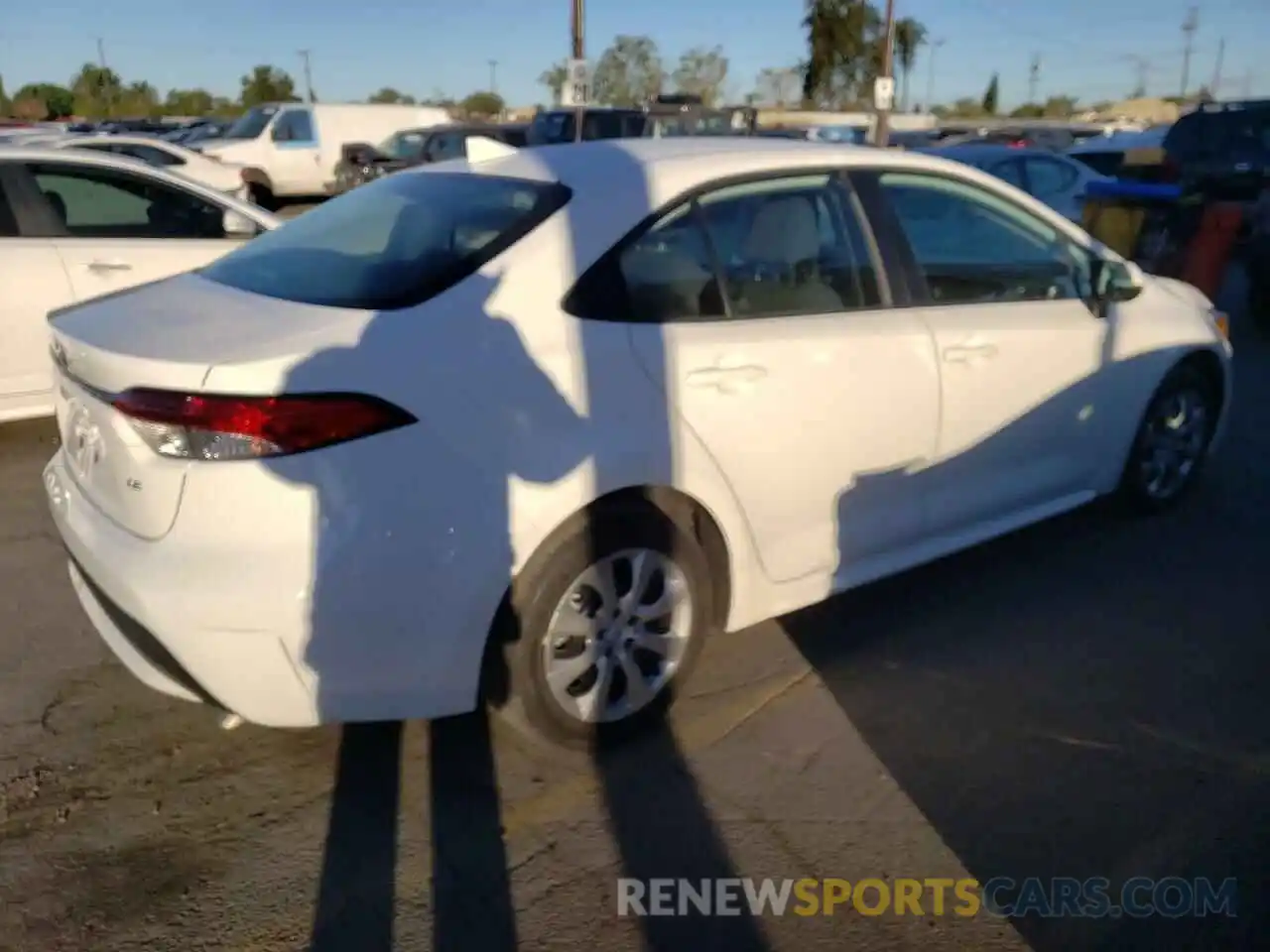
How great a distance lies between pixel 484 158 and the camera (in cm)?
388

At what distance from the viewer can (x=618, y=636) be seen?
127 inches

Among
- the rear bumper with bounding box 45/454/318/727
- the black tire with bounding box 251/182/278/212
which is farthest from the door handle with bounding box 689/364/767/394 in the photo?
the black tire with bounding box 251/182/278/212

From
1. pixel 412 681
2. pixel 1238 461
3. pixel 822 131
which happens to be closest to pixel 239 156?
pixel 822 131

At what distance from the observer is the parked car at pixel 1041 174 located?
1214 centimetres

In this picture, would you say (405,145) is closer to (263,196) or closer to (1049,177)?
(263,196)

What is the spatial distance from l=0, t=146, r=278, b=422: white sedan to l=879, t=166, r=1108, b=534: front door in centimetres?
404

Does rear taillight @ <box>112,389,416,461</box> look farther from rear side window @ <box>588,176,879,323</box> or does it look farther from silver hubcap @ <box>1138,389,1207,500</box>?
silver hubcap @ <box>1138,389,1207,500</box>

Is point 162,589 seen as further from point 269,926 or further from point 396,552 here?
point 269,926

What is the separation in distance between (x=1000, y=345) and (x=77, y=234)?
15.8 ft

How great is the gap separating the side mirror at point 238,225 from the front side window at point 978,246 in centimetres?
401

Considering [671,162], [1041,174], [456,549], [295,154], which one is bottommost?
[456,549]

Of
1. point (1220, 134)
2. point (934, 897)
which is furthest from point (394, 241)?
point (1220, 134)

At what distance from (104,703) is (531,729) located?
1.43 m

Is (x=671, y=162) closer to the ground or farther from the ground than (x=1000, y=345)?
farther from the ground
